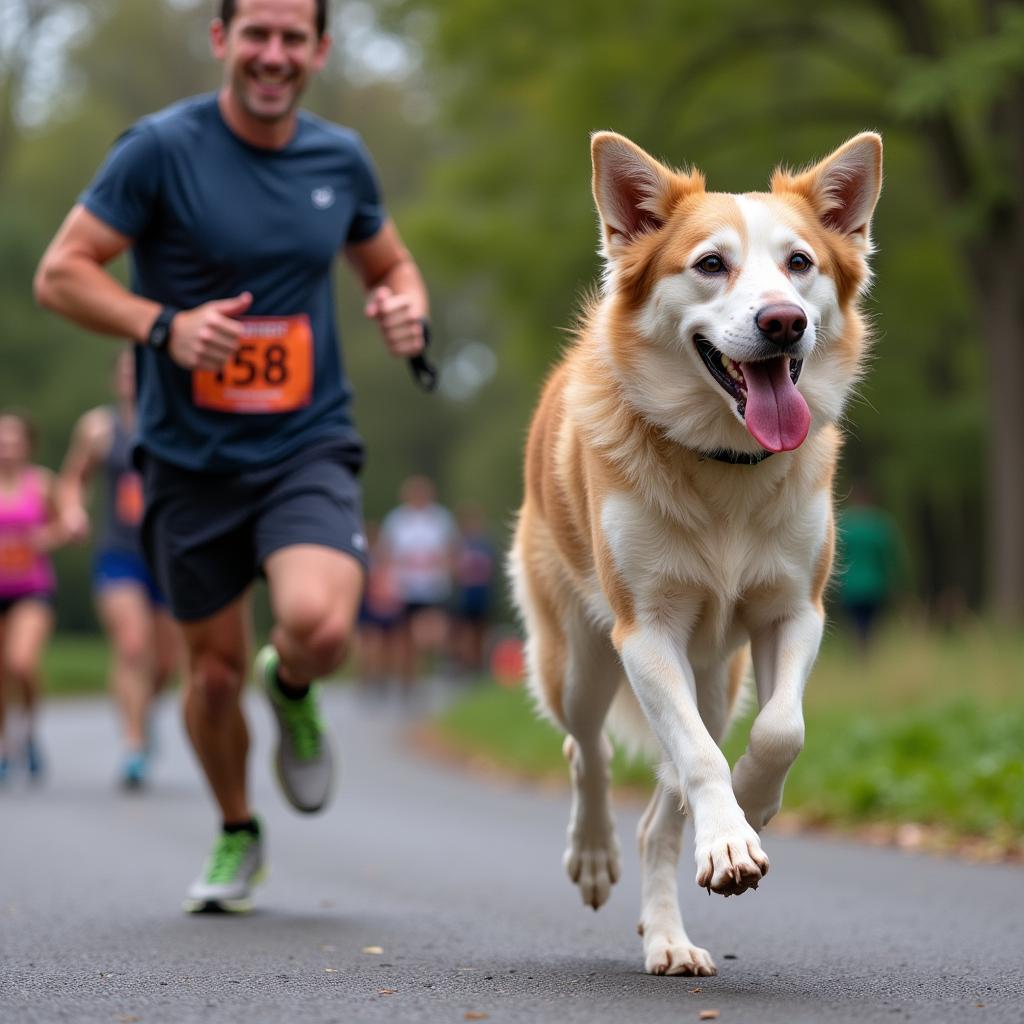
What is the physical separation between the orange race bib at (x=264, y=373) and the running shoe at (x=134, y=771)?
6.18m

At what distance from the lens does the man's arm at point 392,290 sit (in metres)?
5.88

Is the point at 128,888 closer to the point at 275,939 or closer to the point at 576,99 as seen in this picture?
the point at 275,939

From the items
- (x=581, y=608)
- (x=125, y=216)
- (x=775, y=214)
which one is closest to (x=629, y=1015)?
(x=581, y=608)

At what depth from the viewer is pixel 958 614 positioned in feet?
50.5

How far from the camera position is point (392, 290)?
244 inches

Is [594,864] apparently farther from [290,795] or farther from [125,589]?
[125,589]

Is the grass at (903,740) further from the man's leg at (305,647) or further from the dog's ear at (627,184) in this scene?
the dog's ear at (627,184)

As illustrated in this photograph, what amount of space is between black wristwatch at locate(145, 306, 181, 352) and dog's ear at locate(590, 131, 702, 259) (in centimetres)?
146

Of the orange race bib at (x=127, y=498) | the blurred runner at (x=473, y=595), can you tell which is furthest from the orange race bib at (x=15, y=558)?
the blurred runner at (x=473, y=595)

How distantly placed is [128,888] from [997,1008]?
12.2ft

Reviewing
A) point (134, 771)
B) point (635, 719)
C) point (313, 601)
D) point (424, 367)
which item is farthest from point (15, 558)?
point (635, 719)

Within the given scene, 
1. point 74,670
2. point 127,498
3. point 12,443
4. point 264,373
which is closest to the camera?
point 264,373

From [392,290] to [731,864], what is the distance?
9.01 ft

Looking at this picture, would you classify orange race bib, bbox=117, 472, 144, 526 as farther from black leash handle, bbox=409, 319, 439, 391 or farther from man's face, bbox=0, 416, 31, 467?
black leash handle, bbox=409, 319, 439, 391
